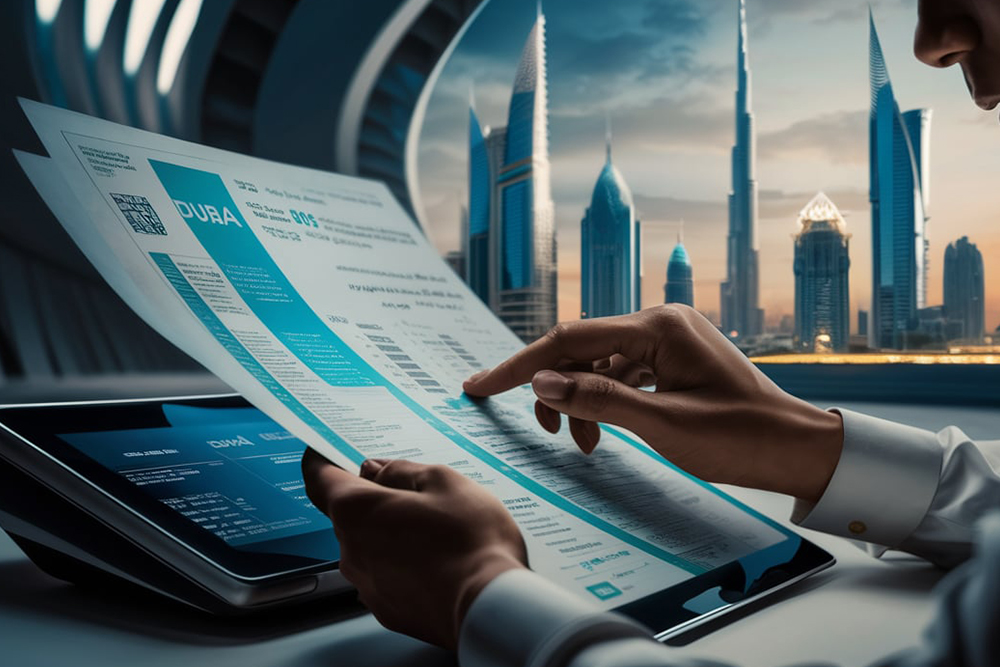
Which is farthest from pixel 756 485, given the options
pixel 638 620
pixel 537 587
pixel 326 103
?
pixel 326 103

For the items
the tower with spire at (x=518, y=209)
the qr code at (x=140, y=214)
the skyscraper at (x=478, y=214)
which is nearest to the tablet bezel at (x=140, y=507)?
the qr code at (x=140, y=214)

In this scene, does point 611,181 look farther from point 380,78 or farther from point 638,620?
point 638,620

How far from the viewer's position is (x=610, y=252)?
2.48 metres

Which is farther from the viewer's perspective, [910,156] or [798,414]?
[910,156]

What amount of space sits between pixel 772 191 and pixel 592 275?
2.27 ft

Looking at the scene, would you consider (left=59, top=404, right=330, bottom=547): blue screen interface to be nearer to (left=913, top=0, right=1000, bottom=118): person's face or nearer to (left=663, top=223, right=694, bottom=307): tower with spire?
(left=913, top=0, right=1000, bottom=118): person's face

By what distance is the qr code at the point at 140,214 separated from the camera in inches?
20.4

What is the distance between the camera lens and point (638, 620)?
0.40 meters

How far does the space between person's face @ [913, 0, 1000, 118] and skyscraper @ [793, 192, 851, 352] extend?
151 centimetres

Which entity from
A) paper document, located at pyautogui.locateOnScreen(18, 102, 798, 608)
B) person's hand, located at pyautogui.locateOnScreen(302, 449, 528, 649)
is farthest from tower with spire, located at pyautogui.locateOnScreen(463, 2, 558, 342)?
person's hand, located at pyautogui.locateOnScreen(302, 449, 528, 649)

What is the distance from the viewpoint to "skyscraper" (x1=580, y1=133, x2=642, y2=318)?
7.82 ft

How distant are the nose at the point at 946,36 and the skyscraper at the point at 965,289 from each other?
143 centimetres

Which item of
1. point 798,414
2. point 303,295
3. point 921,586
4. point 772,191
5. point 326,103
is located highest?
point 326,103

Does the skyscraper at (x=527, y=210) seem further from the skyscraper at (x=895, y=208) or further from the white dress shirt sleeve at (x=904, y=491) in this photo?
the white dress shirt sleeve at (x=904, y=491)
